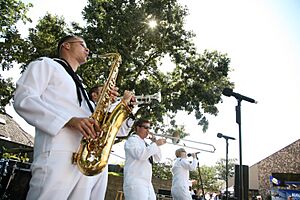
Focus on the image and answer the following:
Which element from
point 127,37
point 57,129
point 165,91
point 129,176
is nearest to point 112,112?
point 57,129

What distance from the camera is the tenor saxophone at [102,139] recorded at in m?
2.04

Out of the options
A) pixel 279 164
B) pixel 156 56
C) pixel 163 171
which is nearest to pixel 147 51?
pixel 156 56

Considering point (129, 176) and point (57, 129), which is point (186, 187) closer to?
point (129, 176)

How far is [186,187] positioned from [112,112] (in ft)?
18.6

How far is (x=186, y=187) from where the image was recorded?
7.61 metres

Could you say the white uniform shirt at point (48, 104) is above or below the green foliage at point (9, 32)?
below

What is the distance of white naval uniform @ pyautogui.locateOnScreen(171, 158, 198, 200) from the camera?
7570 millimetres

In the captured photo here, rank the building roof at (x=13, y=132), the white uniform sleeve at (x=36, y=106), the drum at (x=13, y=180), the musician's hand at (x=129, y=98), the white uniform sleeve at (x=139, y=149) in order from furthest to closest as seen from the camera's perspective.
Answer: the building roof at (x=13, y=132) → the drum at (x=13, y=180) → the white uniform sleeve at (x=139, y=149) → the musician's hand at (x=129, y=98) → the white uniform sleeve at (x=36, y=106)

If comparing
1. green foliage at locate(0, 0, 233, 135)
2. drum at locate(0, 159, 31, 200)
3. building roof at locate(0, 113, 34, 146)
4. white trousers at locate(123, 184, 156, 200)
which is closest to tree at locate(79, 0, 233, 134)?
green foliage at locate(0, 0, 233, 135)

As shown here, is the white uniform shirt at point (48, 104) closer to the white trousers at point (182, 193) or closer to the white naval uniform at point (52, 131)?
the white naval uniform at point (52, 131)

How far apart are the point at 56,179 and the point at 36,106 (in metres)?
0.53

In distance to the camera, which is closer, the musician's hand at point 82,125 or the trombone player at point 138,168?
the musician's hand at point 82,125

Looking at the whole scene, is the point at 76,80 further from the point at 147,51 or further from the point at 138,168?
the point at 147,51

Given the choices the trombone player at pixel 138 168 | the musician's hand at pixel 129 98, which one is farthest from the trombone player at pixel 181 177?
the musician's hand at pixel 129 98
